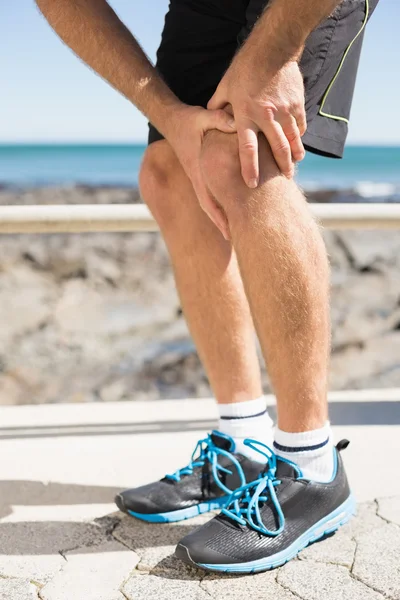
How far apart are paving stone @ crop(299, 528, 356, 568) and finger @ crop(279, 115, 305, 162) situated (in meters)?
0.67

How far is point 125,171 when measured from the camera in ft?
97.3

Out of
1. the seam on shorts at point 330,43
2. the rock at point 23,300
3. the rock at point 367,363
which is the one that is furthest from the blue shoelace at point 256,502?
the rock at point 23,300

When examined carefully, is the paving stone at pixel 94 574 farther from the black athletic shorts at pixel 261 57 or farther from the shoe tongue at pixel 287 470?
the black athletic shorts at pixel 261 57

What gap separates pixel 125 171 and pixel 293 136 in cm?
2896

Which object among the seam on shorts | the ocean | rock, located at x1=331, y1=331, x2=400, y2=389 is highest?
the seam on shorts

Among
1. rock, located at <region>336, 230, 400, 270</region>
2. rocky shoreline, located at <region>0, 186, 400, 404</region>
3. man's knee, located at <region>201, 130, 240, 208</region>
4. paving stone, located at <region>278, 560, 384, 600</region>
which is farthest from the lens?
rock, located at <region>336, 230, 400, 270</region>

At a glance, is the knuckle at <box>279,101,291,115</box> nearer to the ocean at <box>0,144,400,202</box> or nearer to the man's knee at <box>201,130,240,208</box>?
the man's knee at <box>201,130,240,208</box>

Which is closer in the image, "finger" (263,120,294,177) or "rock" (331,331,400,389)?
"finger" (263,120,294,177)

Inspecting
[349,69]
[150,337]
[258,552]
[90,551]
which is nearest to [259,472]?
[258,552]

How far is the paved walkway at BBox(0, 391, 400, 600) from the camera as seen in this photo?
1.21 meters

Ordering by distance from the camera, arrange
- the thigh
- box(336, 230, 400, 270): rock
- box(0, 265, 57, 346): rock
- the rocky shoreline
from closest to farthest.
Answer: the thigh
the rocky shoreline
box(0, 265, 57, 346): rock
box(336, 230, 400, 270): rock

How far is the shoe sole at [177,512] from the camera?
145 cm

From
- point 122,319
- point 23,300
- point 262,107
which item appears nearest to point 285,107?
point 262,107

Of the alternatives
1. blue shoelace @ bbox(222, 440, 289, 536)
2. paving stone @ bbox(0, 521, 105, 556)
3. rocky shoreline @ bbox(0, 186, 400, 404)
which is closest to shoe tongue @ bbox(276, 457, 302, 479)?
blue shoelace @ bbox(222, 440, 289, 536)
